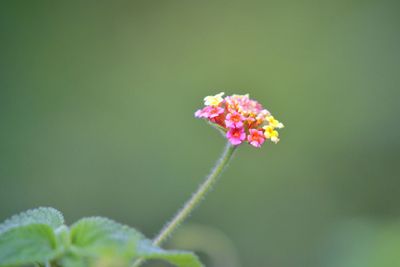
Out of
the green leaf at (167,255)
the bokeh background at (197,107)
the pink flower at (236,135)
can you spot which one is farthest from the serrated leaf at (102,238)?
the bokeh background at (197,107)

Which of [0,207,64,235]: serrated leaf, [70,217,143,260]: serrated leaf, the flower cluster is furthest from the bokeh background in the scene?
[70,217,143,260]: serrated leaf

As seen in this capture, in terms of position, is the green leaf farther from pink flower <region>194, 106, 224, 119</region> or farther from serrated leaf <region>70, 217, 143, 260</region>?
pink flower <region>194, 106, 224, 119</region>

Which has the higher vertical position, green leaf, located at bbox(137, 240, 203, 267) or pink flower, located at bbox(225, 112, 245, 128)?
pink flower, located at bbox(225, 112, 245, 128)

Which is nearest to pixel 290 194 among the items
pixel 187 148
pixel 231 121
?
pixel 187 148

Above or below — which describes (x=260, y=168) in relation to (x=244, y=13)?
below

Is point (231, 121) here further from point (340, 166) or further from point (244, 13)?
point (244, 13)

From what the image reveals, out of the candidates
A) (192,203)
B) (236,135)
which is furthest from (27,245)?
(236,135)

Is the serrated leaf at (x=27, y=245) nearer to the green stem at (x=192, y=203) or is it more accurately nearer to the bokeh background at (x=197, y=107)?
the green stem at (x=192, y=203)

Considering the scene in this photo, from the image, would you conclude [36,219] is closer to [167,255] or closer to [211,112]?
[167,255]
